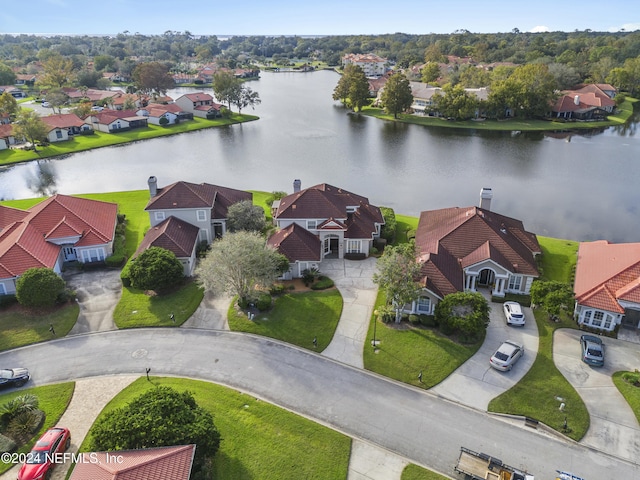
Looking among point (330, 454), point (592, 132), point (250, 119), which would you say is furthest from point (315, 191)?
point (592, 132)

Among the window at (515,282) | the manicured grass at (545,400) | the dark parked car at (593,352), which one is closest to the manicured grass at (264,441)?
the manicured grass at (545,400)

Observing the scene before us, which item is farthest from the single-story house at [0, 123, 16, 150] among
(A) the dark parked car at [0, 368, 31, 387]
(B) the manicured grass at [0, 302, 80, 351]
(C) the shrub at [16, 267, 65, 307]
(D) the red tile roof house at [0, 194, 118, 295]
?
(A) the dark parked car at [0, 368, 31, 387]

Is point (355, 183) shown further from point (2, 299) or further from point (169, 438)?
point (169, 438)

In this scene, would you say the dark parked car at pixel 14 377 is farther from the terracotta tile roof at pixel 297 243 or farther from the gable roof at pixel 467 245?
the gable roof at pixel 467 245

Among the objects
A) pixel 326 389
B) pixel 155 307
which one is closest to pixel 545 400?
pixel 326 389

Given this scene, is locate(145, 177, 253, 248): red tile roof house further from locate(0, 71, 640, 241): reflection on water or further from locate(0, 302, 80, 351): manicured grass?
locate(0, 71, 640, 241): reflection on water

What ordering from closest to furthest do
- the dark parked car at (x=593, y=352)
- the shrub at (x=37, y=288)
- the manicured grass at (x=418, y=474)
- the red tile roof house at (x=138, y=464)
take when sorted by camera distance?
the red tile roof house at (x=138, y=464)
the manicured grass at (x=418, y=474)
the dark parked car at (x=593, y=352)
the shrub at (x=37, y=288)

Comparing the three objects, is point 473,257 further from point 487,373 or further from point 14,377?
point 14,377
